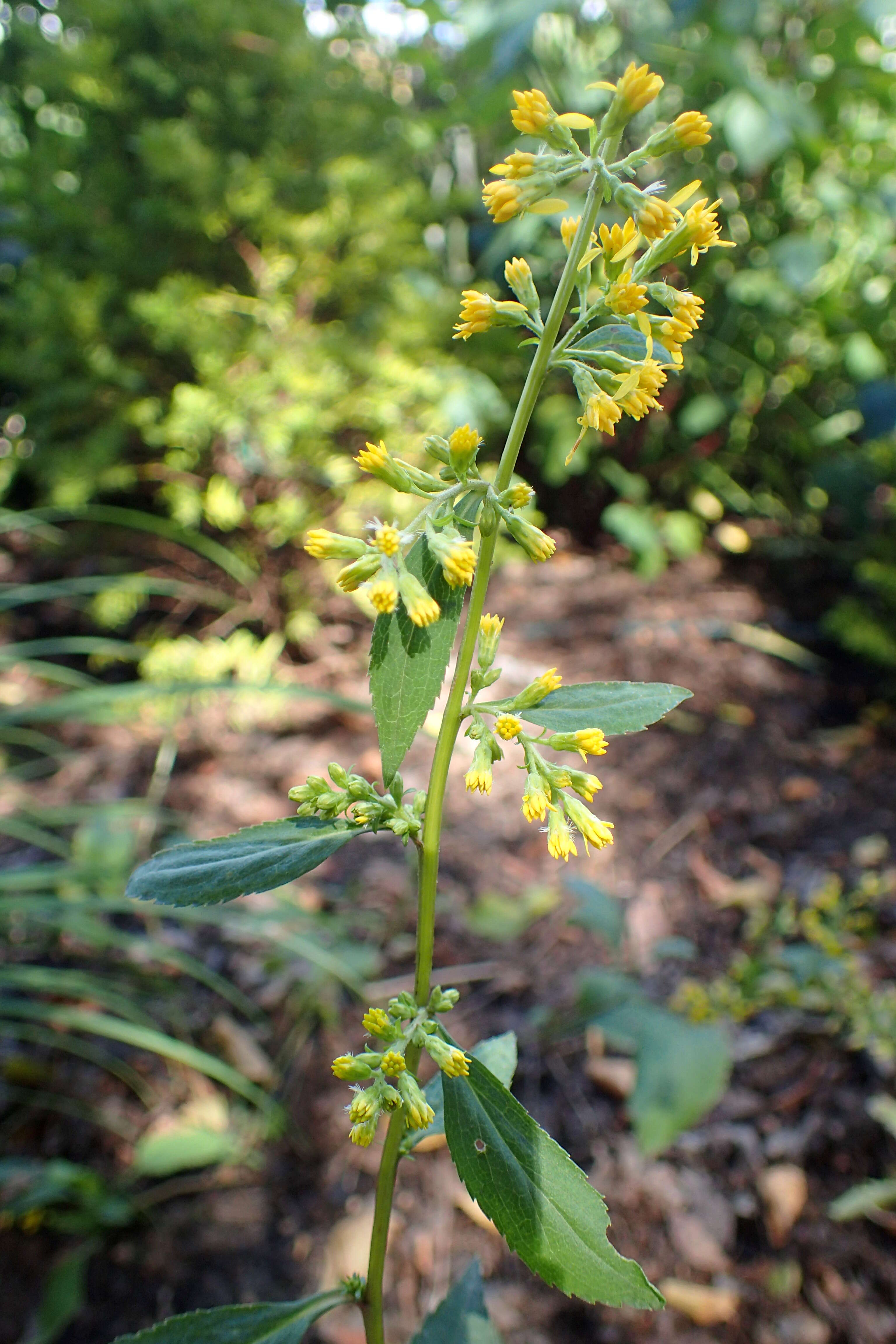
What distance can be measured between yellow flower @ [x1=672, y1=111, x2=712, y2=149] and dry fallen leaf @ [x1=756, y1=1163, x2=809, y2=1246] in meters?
1.35

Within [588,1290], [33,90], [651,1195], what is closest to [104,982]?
[651,1195]

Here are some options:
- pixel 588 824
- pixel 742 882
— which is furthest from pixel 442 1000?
pixel 742 882

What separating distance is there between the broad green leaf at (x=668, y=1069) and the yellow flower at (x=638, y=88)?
46.1 inches

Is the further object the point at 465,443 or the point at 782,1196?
the point at 782,1196

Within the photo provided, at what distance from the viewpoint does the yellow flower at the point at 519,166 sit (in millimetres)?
502

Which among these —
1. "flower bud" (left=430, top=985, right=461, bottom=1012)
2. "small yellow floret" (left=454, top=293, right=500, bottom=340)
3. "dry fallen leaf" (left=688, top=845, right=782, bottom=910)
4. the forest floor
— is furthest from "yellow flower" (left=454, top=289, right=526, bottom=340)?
"dry fallen leaf" (left=688, top=845, right=782, bottom=910)

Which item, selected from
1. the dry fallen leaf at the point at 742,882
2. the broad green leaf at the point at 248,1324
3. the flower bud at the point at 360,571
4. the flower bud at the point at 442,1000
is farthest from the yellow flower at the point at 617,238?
the dry fallen leaf at the point at 742,882

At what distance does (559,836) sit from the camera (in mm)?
564

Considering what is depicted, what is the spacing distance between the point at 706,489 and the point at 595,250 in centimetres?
275

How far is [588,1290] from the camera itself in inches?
18.8

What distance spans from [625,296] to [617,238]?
0.13 ft

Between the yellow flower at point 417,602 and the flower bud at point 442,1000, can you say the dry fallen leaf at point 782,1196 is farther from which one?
the yellow flower at point 417,602

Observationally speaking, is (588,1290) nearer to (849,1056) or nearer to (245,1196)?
(245,1196)

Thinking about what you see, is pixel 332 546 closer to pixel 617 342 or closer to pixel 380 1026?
pixel 617 342
